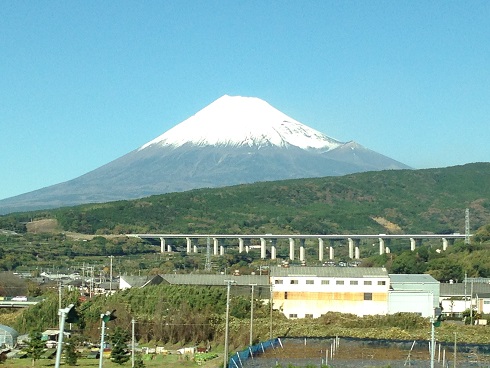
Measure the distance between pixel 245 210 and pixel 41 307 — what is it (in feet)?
265

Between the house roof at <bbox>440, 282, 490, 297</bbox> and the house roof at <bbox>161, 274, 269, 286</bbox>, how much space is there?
24.5ft

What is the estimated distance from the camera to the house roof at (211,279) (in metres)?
48.2

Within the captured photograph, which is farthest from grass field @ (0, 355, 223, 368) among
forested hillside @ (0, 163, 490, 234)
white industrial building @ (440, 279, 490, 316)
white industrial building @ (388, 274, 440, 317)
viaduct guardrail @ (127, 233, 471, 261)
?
forested hillside @ (0, 163, 490, 234)

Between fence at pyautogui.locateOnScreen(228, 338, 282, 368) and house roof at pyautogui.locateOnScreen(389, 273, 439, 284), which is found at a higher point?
house roof at pyautogui.locateOnScreen(389, 273, 439, 284)

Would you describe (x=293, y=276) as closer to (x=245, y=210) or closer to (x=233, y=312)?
(x=233, y=312)

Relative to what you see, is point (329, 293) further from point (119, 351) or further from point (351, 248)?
point (351, 248)

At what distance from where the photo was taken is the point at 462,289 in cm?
4938

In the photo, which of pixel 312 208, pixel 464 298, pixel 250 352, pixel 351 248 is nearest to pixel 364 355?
pixel 250 352

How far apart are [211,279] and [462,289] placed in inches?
409

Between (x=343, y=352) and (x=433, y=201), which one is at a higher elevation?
(x=433, y=201)

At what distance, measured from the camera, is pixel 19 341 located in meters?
37.3

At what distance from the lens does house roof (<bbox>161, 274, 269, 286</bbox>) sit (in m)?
48.2

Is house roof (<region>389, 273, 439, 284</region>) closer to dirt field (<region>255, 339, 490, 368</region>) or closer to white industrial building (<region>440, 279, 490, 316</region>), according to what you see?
white industrial building (<region>440, 279, 490, 316</region>)

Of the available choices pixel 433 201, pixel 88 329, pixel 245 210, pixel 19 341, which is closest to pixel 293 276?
pixel 88 329
